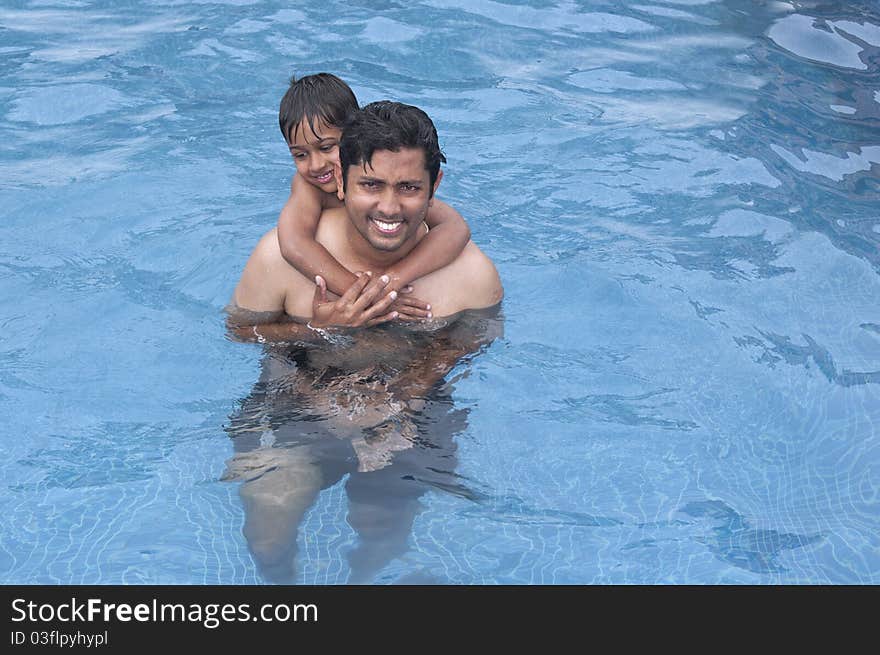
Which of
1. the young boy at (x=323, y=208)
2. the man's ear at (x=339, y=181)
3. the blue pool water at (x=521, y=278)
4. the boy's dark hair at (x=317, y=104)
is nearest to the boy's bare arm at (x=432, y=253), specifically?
the young boy at (x=323, y=208)

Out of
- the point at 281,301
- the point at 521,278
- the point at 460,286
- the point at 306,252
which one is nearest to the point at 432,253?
the point at 460,286

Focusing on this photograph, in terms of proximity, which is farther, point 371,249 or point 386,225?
point 371,249

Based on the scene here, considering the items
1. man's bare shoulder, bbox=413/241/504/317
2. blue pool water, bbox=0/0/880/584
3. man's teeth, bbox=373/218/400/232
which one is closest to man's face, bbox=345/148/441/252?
man's teeth, bbox=373/218/400/232

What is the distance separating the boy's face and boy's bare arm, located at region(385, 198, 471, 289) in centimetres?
51

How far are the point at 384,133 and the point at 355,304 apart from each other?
2.28 feet

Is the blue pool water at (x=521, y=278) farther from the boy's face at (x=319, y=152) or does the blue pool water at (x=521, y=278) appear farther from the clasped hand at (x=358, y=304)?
the boy's face at (x=319, y=152)

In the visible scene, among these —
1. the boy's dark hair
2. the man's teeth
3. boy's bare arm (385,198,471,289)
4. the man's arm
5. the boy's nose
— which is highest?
the boy's dark hair

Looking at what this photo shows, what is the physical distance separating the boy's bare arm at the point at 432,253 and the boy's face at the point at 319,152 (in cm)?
51

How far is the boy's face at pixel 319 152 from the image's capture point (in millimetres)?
4754

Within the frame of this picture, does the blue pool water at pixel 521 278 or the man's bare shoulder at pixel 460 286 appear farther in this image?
the man's bare shoulder at pixel 460 286

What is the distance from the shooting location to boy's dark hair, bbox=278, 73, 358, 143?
15.5 feet

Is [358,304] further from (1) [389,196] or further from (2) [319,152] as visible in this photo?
(2) [319,152]

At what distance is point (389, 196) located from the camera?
4.23m

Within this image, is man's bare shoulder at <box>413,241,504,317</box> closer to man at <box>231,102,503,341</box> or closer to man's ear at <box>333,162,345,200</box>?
man at <box>231,102,503,341</box>
